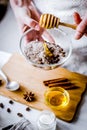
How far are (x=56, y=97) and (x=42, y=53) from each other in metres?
0.15

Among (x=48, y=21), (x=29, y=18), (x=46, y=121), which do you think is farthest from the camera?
(x=29, y=18)

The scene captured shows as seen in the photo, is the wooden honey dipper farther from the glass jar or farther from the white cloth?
the glass jar

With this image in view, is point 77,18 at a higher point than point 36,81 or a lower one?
higher

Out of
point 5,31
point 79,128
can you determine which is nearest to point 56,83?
point 79,128

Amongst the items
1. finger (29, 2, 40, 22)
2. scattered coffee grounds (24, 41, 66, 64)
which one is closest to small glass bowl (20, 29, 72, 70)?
scattered coffee grounds (24, 41, 66, 64)

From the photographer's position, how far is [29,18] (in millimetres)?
1006

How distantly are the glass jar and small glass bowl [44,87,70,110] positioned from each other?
0.05 meters

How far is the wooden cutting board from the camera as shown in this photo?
0.88 metres

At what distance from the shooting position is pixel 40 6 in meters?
1.09

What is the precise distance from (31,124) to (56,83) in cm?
18

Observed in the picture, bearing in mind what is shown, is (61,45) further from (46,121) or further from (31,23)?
(46,121)

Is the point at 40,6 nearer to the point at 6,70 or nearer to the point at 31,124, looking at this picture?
the point at 6,70

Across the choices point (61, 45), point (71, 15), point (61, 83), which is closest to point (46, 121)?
point (61, 83)

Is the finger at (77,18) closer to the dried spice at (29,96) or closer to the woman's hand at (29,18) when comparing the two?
the woman's hand at (29,18)
